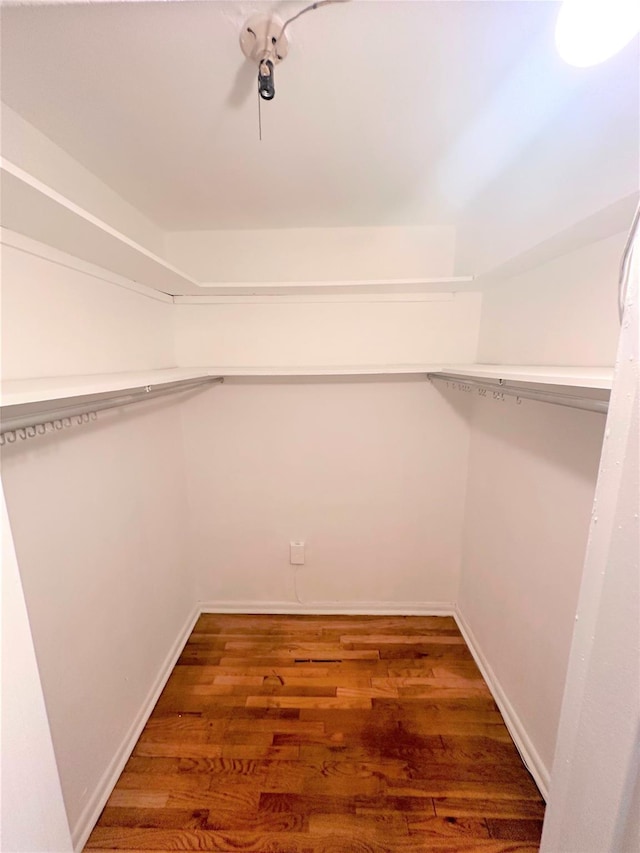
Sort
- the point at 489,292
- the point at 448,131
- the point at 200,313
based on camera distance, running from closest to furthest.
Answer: the point at 448,131, the point at 489,292, the point at 200,313

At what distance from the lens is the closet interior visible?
74 centimetres

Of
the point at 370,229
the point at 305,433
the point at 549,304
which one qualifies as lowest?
the point at 305,433

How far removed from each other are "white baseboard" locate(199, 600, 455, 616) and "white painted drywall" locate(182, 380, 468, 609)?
0.02 m

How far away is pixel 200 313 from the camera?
1937 millimetres

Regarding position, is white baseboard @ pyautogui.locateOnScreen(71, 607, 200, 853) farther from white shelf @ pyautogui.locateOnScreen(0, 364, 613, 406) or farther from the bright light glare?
the bright light glare

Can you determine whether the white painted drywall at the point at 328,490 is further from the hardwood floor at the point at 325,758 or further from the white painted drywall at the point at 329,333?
the hardwood floor at the point at 325,758

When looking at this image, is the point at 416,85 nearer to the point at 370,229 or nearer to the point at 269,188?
the point at 269,188

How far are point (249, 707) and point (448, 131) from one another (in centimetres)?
257

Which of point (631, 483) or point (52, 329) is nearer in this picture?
point (631, 483)

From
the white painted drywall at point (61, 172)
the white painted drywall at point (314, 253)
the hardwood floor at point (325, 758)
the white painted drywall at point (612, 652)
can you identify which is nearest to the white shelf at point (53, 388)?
the white painted drywall at point (61, 172)

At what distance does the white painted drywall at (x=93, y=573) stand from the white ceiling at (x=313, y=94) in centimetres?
99

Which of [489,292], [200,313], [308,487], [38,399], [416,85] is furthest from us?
[308,487]

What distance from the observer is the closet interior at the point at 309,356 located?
744 millimetres

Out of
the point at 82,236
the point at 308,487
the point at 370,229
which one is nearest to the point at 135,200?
the point at 82,236
